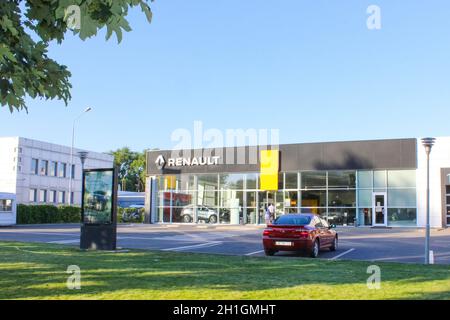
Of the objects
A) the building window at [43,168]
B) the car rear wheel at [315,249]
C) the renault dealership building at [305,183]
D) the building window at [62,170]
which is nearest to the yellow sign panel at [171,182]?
the renault dealership building at [305,183]

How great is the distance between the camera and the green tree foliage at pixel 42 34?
4785 mm

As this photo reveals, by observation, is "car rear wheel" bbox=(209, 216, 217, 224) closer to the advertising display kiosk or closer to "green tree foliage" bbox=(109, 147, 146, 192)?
the advertising display kiosk

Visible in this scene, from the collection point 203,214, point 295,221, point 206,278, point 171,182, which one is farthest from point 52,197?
point 206,278

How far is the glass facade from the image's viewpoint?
33.3 metres

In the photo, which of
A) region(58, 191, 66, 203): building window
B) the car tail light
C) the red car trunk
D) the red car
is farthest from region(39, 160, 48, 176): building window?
the car tail light

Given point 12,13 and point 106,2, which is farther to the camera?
point 12,13

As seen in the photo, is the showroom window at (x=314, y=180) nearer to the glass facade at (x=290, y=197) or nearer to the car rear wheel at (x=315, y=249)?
the glass facade at (x=290, y=197)

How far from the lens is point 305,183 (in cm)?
3575

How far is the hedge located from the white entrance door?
2730cm

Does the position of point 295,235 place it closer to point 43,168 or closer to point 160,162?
point 160,162

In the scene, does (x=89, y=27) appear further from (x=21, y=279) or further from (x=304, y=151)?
(x=304, y=151)
